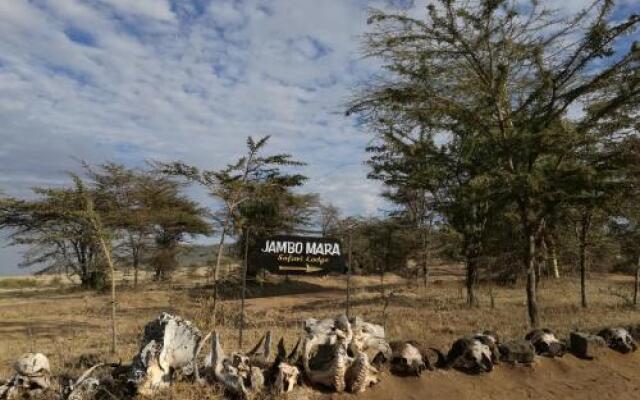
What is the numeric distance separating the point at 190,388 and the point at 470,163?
869 centimetres

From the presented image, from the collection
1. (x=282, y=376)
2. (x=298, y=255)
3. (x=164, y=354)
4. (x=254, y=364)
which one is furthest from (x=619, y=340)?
(x=164, y=354)

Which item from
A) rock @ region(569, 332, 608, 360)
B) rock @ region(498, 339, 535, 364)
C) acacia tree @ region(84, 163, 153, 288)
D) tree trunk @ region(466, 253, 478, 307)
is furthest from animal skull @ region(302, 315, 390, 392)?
acacia tree @ region(84, 163, 153, 288)

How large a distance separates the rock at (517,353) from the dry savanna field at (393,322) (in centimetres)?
14

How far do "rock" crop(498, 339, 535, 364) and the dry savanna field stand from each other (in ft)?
0.45

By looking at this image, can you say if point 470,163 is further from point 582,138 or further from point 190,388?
point 190,388

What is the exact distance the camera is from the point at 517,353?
7957 millimetres

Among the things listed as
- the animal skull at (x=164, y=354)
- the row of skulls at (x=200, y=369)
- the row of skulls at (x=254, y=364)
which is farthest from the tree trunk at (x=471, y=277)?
the animal skull at (x=164, y=354)

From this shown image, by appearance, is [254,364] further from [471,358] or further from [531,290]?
[531,290]

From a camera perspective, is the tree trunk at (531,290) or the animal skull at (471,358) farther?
the tree trunk at (531,290)

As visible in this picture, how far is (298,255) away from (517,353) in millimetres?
4539

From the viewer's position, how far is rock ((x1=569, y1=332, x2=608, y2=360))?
8648 mm

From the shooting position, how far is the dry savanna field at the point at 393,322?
7.29 metres

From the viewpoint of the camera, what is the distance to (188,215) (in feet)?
112

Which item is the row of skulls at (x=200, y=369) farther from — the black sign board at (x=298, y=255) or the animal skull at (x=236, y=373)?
the black sign board at (x=298, y=255)
